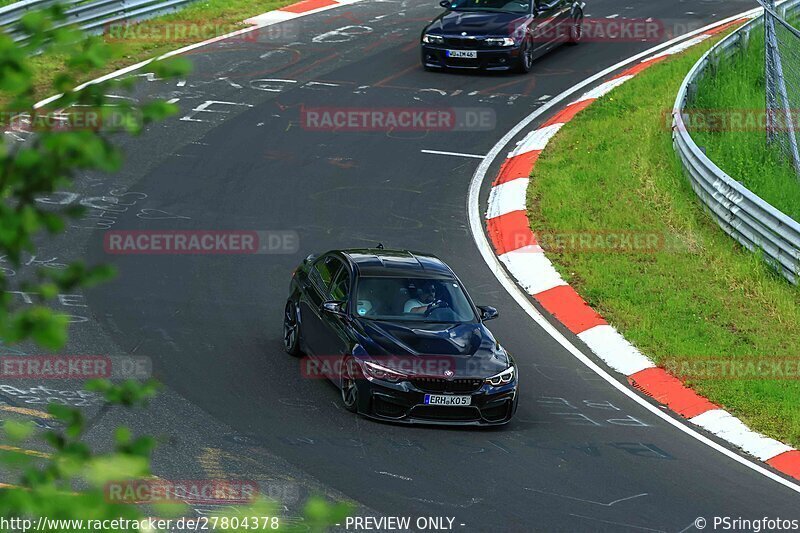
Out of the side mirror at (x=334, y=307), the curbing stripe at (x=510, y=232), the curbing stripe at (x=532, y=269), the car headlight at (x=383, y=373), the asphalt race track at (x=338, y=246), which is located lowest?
the curbing stripe at (x=532, y=269)

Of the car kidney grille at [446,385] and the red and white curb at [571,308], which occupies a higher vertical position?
the car kidney grille at [446,385]

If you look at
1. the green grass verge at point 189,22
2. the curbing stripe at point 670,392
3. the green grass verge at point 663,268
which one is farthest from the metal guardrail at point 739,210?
the green grass verge at point 189,22

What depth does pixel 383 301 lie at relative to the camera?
12086 millimetres

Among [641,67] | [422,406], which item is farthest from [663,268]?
[641,67]

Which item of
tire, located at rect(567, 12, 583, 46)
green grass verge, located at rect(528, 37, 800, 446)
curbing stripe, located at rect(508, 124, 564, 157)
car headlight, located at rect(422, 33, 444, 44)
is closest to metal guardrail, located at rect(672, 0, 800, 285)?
green grass verge, located at rect(528, 37, 800, 446)

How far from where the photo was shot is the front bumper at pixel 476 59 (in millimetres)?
23469

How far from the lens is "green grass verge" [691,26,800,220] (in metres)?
17.4

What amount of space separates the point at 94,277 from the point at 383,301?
9071 mm

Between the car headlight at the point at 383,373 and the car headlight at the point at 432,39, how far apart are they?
43.8 feet

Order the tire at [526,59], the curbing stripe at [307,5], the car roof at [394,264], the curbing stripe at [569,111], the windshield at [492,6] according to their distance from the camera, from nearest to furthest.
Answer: the car roof at [394,264] < the curbing stripe at [569,111] < the tire at [526,59] < the windshield at [492,6] < the curbing stripe at [307,5]

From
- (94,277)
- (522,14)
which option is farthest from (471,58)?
(94,277)

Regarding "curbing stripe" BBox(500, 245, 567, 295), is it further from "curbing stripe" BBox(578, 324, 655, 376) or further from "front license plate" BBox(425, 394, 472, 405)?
"front license plate" BBox(425, 394, 472, 405)

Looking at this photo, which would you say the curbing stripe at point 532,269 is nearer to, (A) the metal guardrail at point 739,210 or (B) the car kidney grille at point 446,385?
(A) the metal guardrail at point 739,210

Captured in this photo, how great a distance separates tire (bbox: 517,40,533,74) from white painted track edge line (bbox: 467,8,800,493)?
3.56 feet
